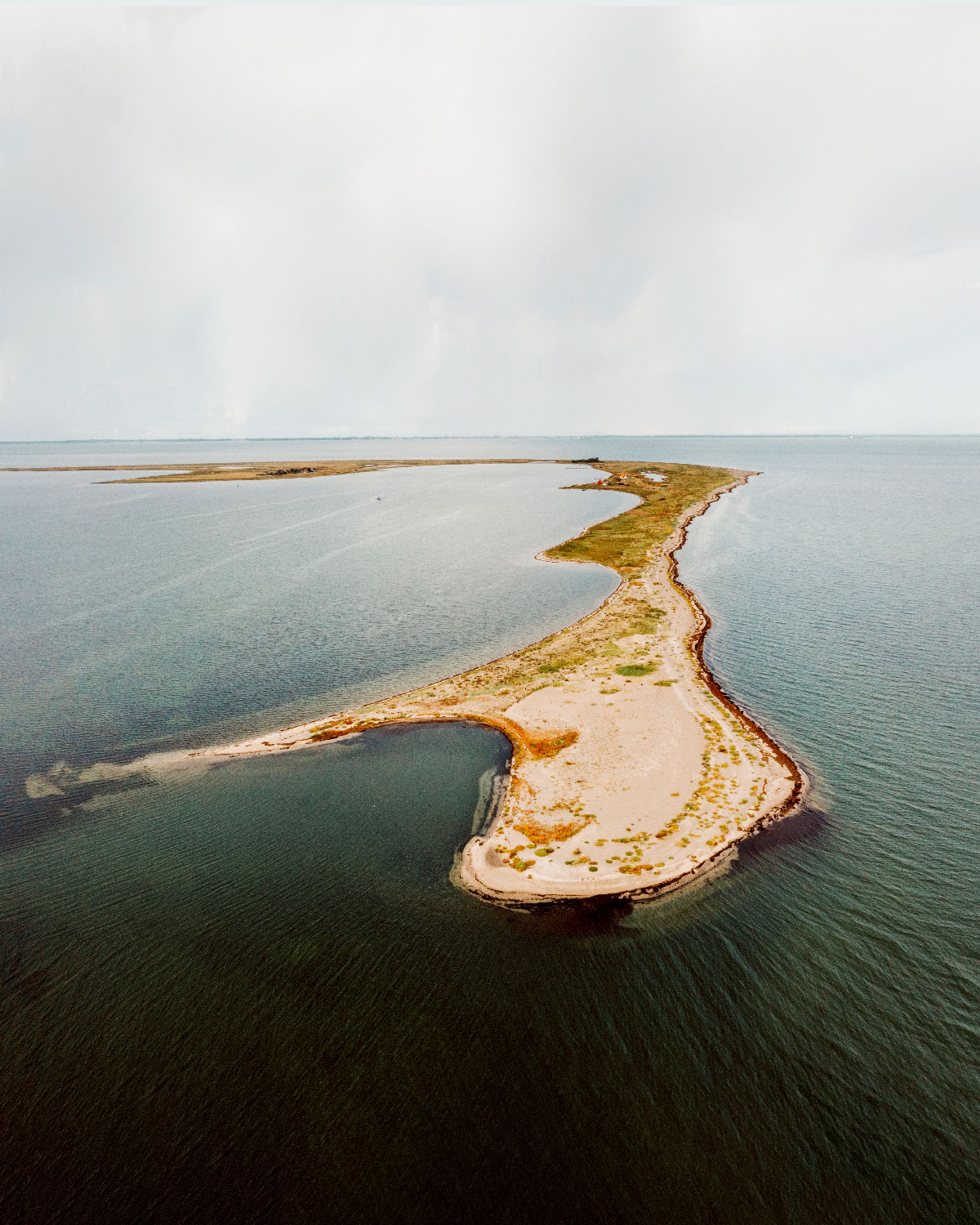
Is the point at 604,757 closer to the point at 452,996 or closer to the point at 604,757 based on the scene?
the point at 604,757

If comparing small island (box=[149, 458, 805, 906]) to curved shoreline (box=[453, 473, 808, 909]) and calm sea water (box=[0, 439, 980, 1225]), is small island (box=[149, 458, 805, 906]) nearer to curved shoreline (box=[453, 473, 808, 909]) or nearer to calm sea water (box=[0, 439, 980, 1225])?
curved shoreline (box=[453, 473, 808, 909])

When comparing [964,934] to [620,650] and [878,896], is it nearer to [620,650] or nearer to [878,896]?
[878,896]

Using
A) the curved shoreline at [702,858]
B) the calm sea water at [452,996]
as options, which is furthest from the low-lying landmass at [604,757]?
the calm sea water at [452,996]

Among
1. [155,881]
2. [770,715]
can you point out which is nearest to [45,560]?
[155,881]

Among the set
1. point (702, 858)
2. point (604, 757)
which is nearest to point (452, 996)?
point (702, 858)

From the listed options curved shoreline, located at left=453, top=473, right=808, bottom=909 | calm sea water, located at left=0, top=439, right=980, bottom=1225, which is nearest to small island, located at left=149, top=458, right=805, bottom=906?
curved shoreline, located at left=453, top=473, right=808, bottom=909

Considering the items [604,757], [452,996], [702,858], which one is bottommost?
[452,996]

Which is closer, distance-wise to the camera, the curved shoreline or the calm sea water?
the calm sea water
